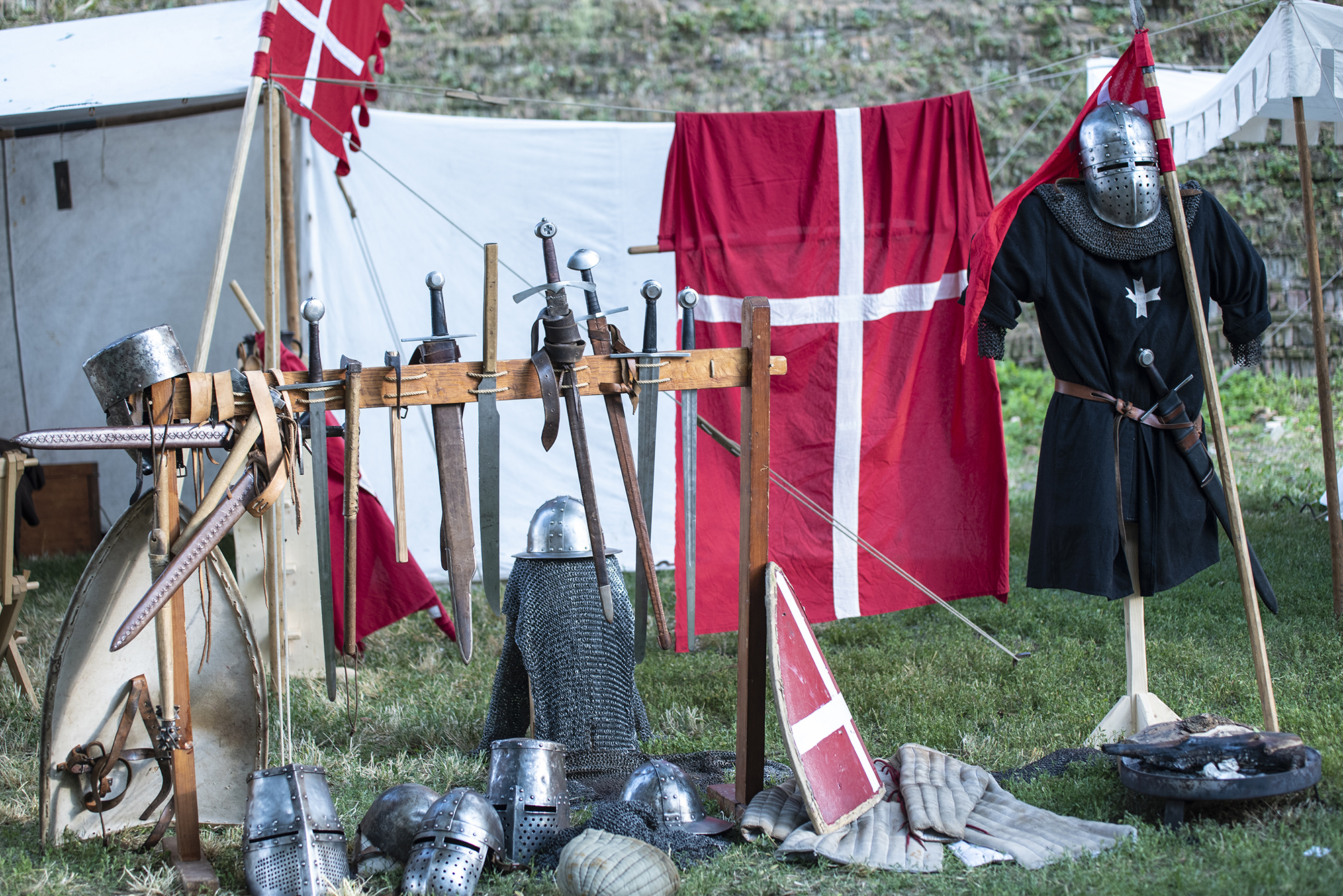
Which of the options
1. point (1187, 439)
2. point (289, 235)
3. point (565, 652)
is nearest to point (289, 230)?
point (289, 235)

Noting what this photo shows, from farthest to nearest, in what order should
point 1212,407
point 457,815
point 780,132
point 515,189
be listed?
point 515,189, point 780,132, point 1212,407, point 457,815

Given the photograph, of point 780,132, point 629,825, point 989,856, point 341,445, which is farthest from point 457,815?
point 780,132

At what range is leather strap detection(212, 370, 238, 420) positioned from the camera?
240cm

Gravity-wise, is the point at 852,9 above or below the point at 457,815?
above

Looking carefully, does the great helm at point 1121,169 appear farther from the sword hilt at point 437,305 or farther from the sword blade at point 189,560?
the sword blade at point 189,560

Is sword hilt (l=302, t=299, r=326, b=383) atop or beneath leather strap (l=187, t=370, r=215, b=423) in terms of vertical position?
atop

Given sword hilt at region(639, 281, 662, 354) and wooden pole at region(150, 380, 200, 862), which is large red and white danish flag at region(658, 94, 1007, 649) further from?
wooden pole at region(150, 380, 200, 862)

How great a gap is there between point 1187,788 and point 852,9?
8.46m

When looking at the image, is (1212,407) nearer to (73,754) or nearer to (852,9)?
(73,754)

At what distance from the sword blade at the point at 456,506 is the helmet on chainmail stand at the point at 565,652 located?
2.40 feet

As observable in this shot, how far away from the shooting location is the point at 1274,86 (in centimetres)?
438

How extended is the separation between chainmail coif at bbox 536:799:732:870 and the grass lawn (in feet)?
0.19

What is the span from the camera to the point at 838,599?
169 inches

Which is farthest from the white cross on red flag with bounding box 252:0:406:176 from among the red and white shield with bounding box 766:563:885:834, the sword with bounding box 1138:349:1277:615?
the sword with bounding box 1138:349:1277:615
